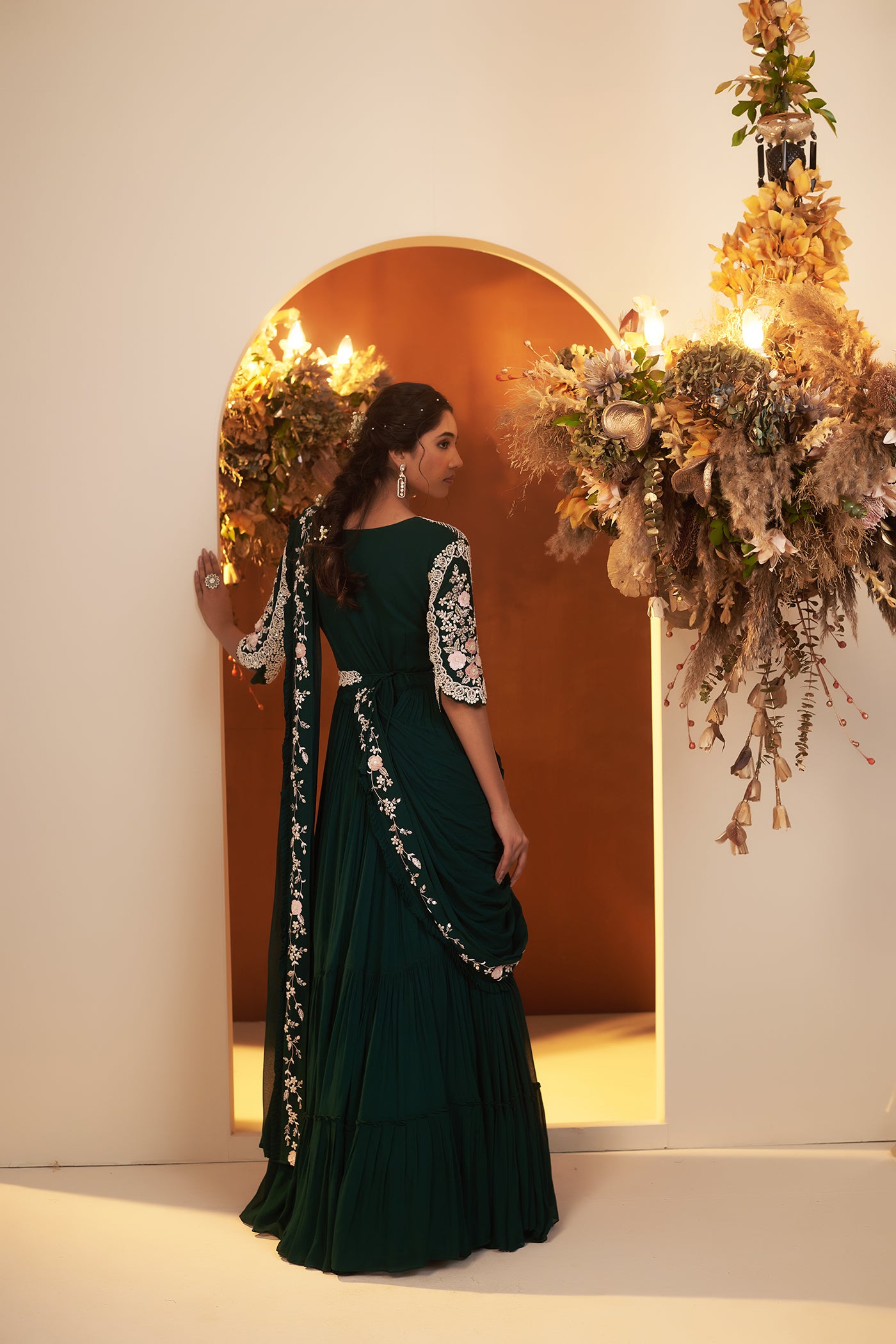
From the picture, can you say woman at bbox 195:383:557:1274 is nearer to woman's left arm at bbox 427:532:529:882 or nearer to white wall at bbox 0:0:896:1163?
woman's left arm at bbox 427:532:529:882

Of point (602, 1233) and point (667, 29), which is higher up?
point (667, 29)

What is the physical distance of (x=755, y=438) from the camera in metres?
2.10

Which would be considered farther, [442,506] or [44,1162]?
[442,506]

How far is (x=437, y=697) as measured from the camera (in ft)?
7.93

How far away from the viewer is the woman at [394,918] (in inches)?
89.3

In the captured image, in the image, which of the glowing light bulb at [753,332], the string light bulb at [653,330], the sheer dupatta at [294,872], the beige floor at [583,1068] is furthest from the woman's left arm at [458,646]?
the beige floor at [583,1068]

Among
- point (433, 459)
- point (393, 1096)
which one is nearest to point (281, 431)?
point (433, 459)

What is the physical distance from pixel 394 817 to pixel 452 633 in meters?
0.37

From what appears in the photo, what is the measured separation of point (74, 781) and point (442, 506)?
1646 mm

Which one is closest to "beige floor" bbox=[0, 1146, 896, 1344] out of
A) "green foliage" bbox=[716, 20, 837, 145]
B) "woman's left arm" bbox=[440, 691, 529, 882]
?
"woman's left arm" bbox=[440, 691, 529, 882]

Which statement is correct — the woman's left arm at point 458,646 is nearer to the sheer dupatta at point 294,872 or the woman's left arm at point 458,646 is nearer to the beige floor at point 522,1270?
the sheer dupatta at point 294,872

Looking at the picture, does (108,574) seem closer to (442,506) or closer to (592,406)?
(592,406)

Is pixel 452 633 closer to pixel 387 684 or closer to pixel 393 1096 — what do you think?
pixel 387 684

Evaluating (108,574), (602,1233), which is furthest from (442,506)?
(602,1233)
